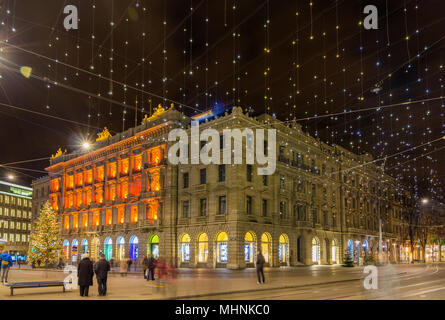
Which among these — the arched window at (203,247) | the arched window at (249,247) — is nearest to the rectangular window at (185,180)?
the arched window at (203,247)

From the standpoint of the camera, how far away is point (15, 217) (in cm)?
10556

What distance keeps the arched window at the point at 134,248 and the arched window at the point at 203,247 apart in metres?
9.89

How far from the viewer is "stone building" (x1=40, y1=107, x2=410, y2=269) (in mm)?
44031

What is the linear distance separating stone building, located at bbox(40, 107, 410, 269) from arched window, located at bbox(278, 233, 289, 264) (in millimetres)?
112

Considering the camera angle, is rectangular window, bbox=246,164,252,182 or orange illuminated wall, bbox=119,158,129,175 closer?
rectangular window, bbox=246,164,252,182

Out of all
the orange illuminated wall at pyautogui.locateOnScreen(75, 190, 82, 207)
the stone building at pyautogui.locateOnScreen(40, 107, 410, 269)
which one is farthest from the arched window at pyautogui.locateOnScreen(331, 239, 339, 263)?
the orange illuminated wall at pyautogui.locateOnScreen(75, 190, 82, 207)

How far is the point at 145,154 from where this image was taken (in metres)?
52.3

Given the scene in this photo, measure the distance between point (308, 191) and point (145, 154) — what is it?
20.9m

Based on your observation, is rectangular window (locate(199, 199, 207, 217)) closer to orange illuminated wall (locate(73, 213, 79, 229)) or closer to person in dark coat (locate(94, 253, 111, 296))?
orange illuminated wall (locate(73, 213, 79, 229))

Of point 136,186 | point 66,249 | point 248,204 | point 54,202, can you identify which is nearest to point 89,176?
point 54,202

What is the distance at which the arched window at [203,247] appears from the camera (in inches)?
1772

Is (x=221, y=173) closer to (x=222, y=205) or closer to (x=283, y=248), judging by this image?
(x=222, y=205)

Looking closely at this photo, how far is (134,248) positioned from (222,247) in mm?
14037
